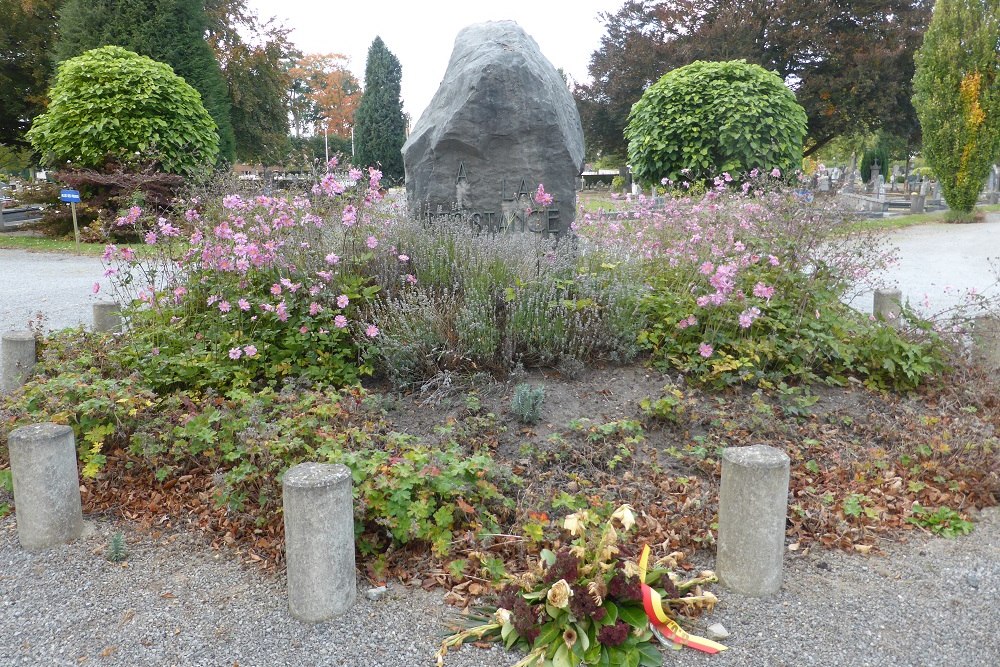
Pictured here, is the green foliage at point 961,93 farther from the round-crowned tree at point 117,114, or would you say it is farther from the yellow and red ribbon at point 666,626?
the yellow and red ribbon at point 666,626

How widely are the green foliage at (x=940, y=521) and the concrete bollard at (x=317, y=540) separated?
92.3 inches

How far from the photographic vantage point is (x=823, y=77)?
70.5 feet

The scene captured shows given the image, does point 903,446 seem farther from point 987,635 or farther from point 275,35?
point 275,35

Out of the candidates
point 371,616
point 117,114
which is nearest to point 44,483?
point 371,616

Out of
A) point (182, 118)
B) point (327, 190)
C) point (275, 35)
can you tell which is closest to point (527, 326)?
point (327, 190)

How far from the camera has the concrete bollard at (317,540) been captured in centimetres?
239

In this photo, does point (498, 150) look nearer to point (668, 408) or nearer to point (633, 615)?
point (668, 408)

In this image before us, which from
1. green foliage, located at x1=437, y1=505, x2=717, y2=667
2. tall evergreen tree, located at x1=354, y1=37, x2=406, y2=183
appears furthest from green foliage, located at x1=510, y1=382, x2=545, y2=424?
tall evergreen tree, located at x1=354, y1=37, x2=406, y2=183

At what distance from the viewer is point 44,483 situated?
9.45 ft

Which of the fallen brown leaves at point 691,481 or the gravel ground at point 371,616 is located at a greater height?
the fallen brown leaves at point 691,481

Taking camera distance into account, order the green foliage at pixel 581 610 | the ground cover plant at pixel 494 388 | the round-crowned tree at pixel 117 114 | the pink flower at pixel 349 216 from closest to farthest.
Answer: the green foliage at pixel 581 610 → the ground cover plant at pixel 494 388 → the pink flower at pixel 349 216 → the round-crowned tree at pixel 117 114

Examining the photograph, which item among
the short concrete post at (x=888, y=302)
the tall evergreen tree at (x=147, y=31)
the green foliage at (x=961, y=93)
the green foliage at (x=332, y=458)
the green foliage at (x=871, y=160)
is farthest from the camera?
the green foliage at (x=871, y=160)

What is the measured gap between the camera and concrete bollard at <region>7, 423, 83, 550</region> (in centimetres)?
286

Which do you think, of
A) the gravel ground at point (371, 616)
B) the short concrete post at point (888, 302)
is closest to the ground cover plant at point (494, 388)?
the gravel ground at point (371, 616)
